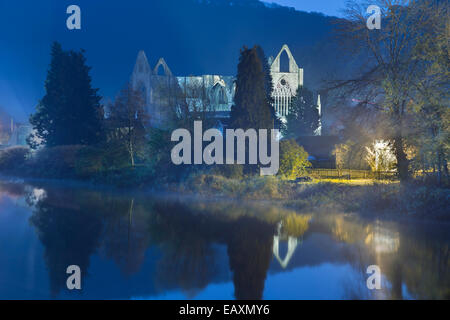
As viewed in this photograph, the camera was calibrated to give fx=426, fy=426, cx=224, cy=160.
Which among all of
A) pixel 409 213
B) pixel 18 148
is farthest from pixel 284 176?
pixel 18 148

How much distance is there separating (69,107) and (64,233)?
92.4 feet

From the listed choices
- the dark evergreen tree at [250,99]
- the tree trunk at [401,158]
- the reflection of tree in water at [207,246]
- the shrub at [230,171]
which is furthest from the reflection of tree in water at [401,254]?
the dark evergreen tree at [250,99]

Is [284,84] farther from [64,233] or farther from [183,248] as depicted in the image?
[183,248]

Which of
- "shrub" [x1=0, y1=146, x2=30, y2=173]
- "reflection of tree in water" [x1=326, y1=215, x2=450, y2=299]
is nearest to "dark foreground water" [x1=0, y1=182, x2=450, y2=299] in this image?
"reflection of tree in water" [x1=326, y1=215, x2=450, y2=299]

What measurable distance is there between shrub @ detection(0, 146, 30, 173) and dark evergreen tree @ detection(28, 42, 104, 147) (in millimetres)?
1335

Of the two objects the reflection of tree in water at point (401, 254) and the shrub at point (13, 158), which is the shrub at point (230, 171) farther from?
the shrub at point (13, 158)

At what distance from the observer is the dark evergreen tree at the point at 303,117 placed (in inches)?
2304

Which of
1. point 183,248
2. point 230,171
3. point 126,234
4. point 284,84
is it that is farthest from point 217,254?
point 284,84

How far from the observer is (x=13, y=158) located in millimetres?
41250

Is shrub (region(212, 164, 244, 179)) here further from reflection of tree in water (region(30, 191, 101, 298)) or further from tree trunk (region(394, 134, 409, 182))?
tree trunk (region(394, 134, 409, 182))

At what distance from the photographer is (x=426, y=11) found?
17.9 meters

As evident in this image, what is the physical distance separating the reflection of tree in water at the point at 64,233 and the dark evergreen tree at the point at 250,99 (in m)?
9.51
